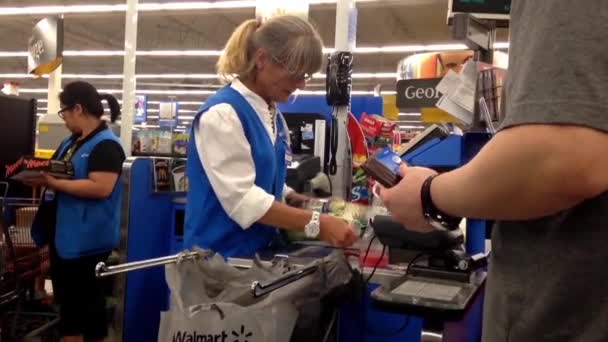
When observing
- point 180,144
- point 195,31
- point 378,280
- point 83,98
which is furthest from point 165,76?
point 378,280

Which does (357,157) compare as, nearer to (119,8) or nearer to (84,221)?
(84,221)

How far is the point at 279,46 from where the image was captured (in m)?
1.70

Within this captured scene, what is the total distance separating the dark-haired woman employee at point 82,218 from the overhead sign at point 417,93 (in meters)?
1.78

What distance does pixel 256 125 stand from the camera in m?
1.69

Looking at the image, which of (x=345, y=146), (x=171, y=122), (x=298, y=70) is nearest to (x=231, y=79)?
(x=298, y=70)

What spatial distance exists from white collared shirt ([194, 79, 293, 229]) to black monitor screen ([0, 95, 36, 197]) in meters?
3.04

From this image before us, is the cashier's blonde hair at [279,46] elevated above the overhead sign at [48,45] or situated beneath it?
situated beneath

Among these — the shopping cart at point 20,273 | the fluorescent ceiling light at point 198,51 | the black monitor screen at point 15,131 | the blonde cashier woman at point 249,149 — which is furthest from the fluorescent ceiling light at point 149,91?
the blonde cashier woman at point 249,149

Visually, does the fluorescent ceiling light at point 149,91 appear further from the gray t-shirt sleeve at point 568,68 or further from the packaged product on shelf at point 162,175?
the gray t-shirt sleeve at point 568,68

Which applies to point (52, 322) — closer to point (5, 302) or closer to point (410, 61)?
point (5, 302)

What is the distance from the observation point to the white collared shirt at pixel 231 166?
5.16ft

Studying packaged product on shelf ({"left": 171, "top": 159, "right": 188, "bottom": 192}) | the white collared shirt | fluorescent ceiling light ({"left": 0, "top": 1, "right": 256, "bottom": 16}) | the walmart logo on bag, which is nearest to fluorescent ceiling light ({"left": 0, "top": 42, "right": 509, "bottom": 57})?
fluorescent ceiling light ({"left": 0, "top": 1, "right": 256, "bottom": 16})

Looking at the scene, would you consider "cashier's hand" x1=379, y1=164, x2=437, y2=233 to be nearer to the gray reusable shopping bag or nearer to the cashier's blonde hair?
the gray reusable shopping bag

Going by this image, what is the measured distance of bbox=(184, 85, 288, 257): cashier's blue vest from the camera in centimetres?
165
